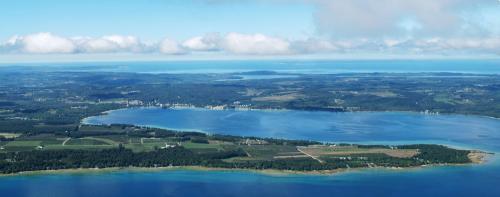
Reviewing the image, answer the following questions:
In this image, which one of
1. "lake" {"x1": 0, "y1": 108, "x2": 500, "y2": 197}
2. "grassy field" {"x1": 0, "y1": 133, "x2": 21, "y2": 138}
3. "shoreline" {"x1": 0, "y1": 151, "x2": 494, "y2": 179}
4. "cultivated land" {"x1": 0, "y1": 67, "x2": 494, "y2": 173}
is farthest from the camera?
"grassy field" {"x1": 0, "y1": 133, "x2": 21, "y2": 138}

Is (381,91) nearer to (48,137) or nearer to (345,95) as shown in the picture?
(345,95)

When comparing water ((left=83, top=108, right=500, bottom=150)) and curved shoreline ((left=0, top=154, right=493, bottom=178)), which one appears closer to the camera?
curved shoreline ((left=0, top=154, right=493, bottom=178))

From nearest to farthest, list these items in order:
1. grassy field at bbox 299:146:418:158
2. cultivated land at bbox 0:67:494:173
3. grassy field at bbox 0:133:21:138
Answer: cultivated land at bbox 0:67:494:173
grassy field at bbox 299:146:418:158
grassy field at bbox 0:133:21:138

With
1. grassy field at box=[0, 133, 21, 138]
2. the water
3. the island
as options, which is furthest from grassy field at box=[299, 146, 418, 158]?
grassy field at box=[0, 133, 21, 138]

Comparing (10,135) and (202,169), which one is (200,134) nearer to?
(202,169)

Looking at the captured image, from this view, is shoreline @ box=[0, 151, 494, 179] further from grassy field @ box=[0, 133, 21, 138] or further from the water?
grassy field @ box=[0, 133, 21, 138]

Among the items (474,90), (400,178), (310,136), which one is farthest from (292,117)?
(474,90)

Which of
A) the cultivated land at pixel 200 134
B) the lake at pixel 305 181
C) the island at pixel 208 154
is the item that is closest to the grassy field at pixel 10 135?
the cultivated land at pixel 200 134

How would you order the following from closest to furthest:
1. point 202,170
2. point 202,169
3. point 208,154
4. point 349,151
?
point 202,170, point 202,169, point 208,154, point 349,151

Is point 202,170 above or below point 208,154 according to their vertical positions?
below

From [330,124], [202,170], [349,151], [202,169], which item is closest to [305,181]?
[202,170]
